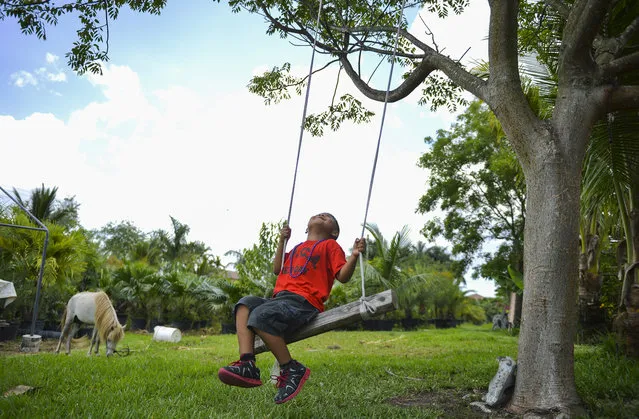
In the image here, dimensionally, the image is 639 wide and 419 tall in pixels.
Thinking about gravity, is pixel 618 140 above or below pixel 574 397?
above

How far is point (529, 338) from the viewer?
13.7 ft

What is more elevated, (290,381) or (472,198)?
(472,198)

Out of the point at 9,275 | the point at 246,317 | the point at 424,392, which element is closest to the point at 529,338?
the point at 424,392

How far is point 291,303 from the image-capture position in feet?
11.5

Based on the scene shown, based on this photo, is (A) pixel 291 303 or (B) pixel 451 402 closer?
Result: (A) pixel 291 303

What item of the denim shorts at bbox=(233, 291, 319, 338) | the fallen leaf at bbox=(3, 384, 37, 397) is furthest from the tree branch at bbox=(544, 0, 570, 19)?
the fallen leaf at bbox=(3, 384, 37, 397)

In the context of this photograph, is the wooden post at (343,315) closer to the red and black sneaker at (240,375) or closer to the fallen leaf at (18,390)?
the red and black sneaker at (240,375)

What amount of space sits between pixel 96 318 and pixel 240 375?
20.5ft

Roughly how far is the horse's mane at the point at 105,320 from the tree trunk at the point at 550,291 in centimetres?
651

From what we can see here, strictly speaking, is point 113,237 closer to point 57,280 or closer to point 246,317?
point 57,280

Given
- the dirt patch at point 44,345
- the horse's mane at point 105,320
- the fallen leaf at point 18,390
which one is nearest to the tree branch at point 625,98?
the fallen leaf at point 18,390

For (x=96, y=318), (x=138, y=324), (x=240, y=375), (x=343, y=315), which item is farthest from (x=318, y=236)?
(x=138, y=324)

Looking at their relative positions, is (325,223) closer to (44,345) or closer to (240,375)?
(240,375)

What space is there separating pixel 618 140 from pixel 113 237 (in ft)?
144
